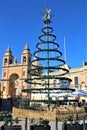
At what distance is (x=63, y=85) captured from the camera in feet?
102

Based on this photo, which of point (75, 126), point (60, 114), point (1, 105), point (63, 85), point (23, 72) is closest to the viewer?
point (75, 126)

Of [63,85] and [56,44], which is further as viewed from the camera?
[63,85]

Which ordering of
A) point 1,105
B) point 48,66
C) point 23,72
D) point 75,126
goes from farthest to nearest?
point 23,72 < point 1,105 < point 48,66 < point 75,126

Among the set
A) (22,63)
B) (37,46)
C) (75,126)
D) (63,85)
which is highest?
(22,63)

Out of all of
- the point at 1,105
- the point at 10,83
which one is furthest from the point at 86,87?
the point at 10,83

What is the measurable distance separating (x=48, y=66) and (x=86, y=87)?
96.0 feet

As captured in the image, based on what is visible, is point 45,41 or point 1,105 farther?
point 1,105

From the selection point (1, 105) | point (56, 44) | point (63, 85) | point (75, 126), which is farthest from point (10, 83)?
point (75, 126)

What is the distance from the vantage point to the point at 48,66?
25500mm

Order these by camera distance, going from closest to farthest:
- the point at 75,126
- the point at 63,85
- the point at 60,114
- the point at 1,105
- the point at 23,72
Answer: the point at 75,126 < the point at 60,114 < the point at 63,85 < the point at 1,105 < the point at 23,72

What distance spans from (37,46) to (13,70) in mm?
52164

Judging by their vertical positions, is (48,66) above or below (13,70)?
below

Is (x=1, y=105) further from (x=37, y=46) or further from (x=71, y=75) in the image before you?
(x=37, y=46)

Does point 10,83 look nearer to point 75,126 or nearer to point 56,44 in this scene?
point 56,44
